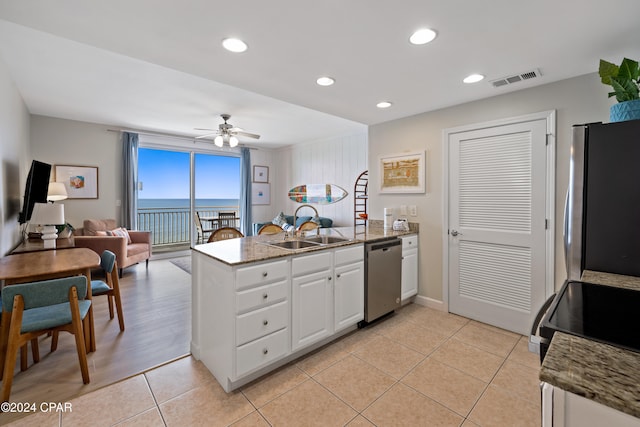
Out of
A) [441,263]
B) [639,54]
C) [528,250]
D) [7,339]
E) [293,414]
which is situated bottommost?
[293,414]

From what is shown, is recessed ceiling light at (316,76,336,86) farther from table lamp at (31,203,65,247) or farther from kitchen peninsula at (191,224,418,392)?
table lamp at (31,203,65,247)

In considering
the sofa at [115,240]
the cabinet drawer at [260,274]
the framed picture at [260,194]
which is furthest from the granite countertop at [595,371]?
the framed picture at [260,194]

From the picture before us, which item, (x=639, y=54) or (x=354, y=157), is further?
(x=354, y=157)

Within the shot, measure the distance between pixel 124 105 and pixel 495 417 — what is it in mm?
5420

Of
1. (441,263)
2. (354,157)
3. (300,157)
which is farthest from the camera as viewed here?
(300,157)

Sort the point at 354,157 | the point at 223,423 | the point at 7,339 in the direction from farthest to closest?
the point at 354,157, the point at 7,339, the point at 223,423

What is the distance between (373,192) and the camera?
3928 millimetres

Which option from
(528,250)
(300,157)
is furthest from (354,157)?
(528,250)

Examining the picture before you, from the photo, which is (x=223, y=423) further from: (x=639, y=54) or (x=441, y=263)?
(x=639, y=54)

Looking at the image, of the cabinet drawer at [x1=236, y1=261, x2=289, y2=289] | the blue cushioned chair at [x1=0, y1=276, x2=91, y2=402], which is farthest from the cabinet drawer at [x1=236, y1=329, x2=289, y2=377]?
the blue cushioned chair at [x1=0, y1=276, x2=91, y2=402]

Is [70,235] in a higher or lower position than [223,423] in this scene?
higher

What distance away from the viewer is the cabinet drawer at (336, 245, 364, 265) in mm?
2505

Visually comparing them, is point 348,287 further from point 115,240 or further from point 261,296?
point 115,240

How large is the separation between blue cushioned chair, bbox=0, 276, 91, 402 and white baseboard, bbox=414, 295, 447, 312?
3.23 meters
